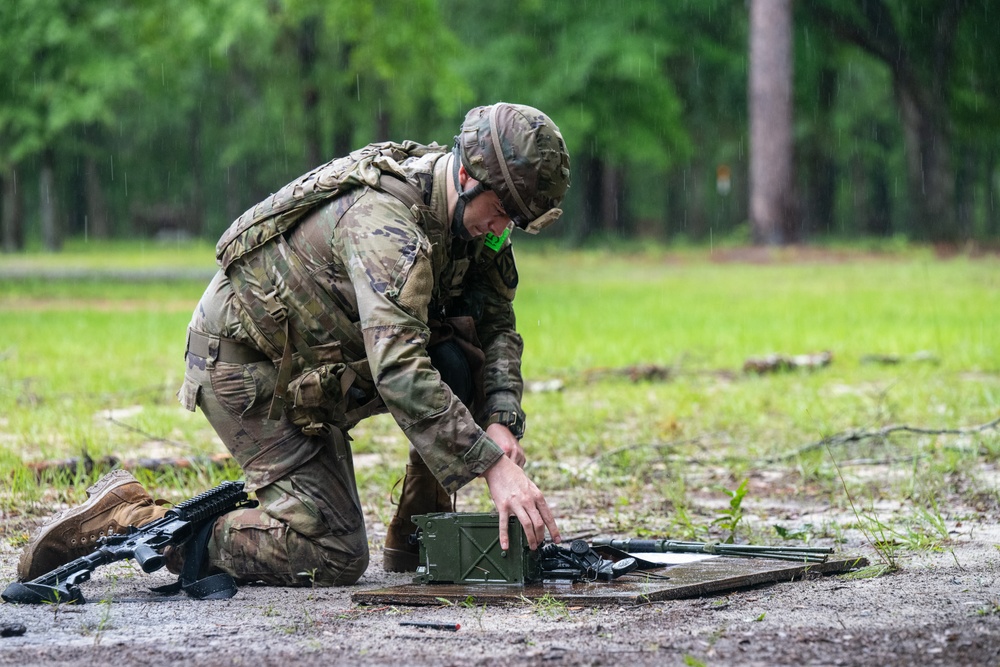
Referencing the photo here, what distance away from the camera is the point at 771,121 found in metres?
Result: 22.3

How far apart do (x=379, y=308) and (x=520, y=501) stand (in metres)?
0.66

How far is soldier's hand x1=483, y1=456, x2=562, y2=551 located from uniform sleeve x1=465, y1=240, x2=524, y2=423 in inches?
26.2

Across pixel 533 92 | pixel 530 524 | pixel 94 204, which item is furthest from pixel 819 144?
pixel 530 524

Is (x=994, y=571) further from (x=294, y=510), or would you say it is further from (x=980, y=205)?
(x=980, y=205)

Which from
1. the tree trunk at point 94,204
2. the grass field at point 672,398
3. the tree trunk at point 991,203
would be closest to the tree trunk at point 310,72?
the grass field at point 672,398

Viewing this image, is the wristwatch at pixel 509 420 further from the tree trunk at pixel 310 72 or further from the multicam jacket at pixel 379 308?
the tree trunk at pixel 310 72

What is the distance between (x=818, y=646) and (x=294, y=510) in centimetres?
177

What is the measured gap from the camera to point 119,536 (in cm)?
379

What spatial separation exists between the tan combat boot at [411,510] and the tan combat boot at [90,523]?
766 mm

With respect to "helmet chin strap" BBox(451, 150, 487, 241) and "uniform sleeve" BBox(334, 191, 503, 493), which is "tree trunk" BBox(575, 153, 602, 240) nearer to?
"helmet chin strap" BBox(451, 150, 487, 241)

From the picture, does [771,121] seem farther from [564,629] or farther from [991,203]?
[991,203]

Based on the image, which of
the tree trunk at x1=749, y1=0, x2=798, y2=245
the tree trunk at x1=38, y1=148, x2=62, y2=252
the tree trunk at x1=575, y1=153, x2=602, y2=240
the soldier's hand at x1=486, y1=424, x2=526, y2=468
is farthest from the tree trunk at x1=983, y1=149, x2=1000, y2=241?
the soldier's hand at x1=486, y1=424, x2=526, y2=468

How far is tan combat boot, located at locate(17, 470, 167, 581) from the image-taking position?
12.5ft

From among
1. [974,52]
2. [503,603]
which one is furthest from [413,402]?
[974,52]
